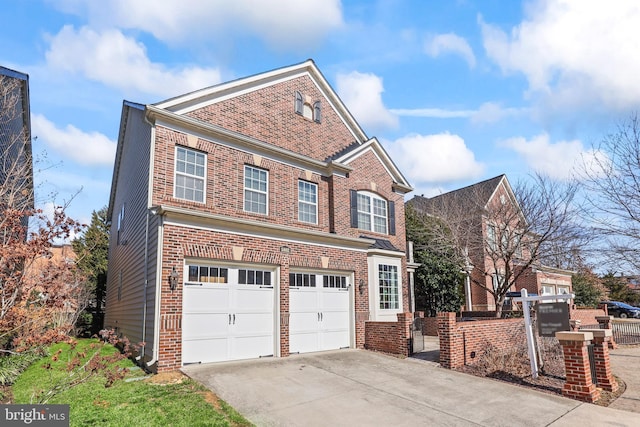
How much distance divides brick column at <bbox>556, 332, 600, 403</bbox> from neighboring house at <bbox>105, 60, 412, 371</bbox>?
21.2ft

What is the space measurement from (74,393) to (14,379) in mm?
3581

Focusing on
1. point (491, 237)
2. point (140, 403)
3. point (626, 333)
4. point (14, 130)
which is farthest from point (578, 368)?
point (14, 130)

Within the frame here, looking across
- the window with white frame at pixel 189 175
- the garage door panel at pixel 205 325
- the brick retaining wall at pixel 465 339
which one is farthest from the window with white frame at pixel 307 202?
the brick retaining wall at pixel 465 339

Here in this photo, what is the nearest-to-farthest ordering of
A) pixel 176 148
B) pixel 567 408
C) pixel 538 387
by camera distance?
pixel 567 408 → pixel 538 387 → pixel 176 148

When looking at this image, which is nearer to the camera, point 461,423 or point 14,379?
point 461,423

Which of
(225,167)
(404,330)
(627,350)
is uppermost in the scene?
(225,167)

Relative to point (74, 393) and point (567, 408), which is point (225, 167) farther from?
point (567, 408)

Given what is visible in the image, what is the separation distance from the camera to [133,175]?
14.8 metres

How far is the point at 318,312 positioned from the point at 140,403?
6647 mm

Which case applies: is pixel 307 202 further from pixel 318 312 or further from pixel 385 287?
pixel 385 287

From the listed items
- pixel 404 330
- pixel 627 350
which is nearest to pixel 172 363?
pixel 404 330

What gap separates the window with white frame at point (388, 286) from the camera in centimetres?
1548

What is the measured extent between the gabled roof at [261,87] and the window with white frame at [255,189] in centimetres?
245

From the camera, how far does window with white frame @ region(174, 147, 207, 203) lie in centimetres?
1156
